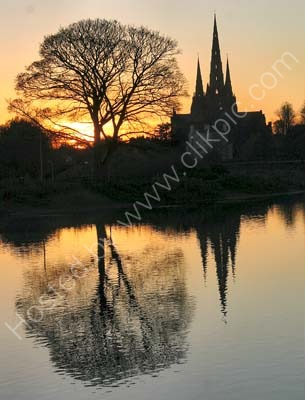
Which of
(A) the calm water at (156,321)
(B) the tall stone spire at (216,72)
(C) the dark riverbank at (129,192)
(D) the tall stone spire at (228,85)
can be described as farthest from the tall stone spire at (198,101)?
(A) the calm water at (156,321)

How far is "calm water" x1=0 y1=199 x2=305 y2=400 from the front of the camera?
29.4 ft

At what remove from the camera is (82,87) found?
1930 inches

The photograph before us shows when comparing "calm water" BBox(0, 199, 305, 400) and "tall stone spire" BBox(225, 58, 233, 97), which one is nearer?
"calm water" BBox(0, 199, 305, 400)

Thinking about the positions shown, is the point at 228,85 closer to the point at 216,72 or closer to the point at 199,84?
the point at 216,72

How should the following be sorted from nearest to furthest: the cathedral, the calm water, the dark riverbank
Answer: the calm water
the dark riverbank
the cathedral

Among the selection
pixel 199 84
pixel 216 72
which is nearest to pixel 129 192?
pixel 216 72

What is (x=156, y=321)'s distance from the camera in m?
12.0

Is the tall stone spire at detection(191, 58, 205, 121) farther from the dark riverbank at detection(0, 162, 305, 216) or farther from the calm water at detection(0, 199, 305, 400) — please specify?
the calm water at detection(0, 199, 305, 400)

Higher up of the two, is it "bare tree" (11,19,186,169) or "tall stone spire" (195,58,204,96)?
"tall stone spire" (195,58,204,96)

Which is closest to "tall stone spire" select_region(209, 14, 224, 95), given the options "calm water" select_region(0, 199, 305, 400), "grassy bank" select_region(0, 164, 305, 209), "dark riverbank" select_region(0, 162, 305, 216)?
→ "dark riverbank" select_region(0, 162, 305, 216)

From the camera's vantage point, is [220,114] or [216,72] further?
[216,72]

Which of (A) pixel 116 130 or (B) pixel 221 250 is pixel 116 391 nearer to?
(B) pixel 221 250

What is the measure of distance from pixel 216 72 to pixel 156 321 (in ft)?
416

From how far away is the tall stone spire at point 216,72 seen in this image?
5195 inches
